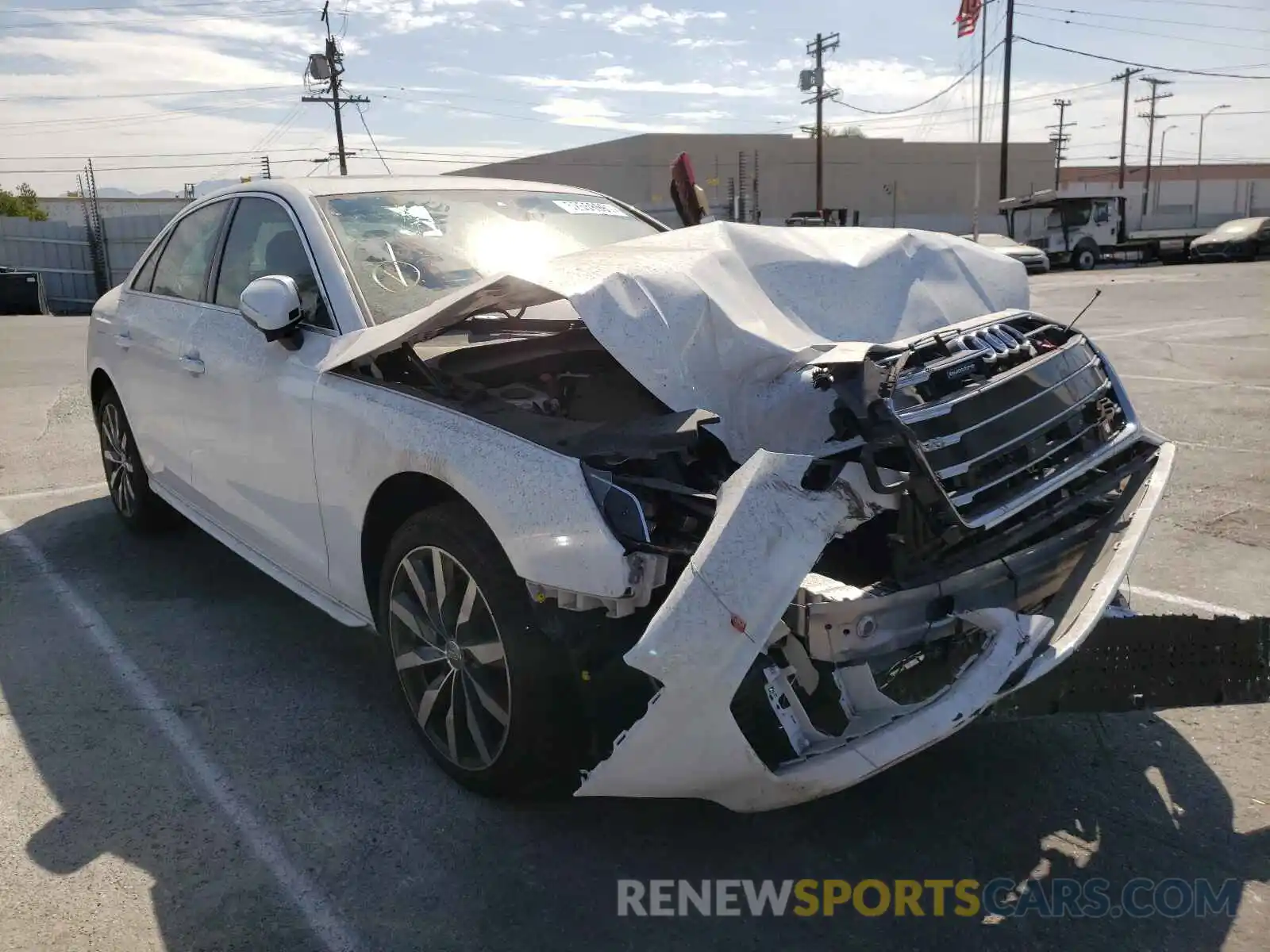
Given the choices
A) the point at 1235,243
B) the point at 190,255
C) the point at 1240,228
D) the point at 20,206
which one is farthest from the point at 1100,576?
the point at 20,206

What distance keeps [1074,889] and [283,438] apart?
2.82 m

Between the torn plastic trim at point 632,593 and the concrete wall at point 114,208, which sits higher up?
the concrete wall at point 114,208

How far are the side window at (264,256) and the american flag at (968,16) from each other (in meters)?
39.5

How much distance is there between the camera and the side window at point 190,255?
4629 mm

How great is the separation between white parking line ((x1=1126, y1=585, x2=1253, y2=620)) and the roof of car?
318cm

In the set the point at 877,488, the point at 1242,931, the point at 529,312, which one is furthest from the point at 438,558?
the point at 1242,931

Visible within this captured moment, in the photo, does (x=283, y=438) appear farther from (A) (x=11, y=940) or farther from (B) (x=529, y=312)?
(A) (x=11, y=940)

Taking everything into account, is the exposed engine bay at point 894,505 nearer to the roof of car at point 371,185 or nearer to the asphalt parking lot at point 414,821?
the asphalt parking lot at point 414,821

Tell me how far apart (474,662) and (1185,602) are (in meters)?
3.11

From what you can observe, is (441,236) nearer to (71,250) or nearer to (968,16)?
(71,250)

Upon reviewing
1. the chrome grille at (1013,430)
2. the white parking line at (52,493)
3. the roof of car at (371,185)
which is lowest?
the white parking line at (52,493)

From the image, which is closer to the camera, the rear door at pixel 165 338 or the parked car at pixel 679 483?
the parked car at pixel 679 483

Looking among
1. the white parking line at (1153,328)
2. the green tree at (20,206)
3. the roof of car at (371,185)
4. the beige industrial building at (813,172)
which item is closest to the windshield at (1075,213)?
the beige industrial building at (813,172)

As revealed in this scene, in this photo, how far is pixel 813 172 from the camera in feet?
187
